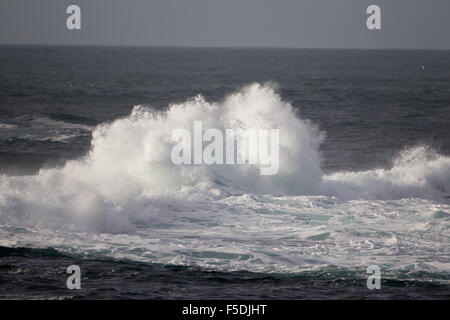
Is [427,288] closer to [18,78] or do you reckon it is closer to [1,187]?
[1,187]

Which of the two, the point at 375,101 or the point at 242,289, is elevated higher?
the point at 375,101

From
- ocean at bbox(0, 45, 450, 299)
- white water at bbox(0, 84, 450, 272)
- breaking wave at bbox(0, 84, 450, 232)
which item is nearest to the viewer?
ocean at bbox(0, 45, 450, 299)

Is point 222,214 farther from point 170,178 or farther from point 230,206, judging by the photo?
point 170,178

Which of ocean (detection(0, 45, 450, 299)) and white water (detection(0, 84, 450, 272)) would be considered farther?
white water (detection(0, 84, 450, 272))

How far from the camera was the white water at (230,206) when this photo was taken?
45.8ft

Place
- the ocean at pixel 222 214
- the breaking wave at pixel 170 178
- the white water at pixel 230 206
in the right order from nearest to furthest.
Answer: the ocean at pixel 222 214, the white water at pixel 230 206, the breaking wave at pixel 170 178

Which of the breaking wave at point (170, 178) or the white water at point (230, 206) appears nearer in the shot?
the white water at point (230, 206)

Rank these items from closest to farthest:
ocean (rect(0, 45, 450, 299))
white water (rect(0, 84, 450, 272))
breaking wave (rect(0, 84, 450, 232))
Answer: ocean (rect(0, 45, 450, 299))
white water (rect(0, 84, 450, 272))
breaking wave (rect(0, 84, 450, 232))

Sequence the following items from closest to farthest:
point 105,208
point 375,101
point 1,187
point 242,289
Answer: point 242,289 → point 105,208 → point 1,187 → point 375,101

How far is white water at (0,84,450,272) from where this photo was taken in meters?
14.0
